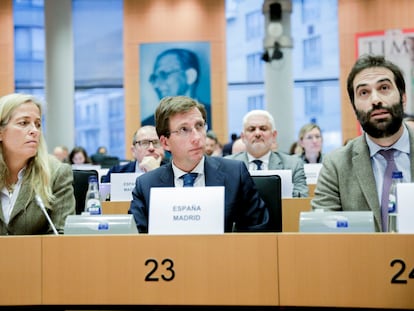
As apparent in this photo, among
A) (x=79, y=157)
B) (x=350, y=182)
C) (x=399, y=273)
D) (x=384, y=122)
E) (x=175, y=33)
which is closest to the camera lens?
(x=399, y=273)

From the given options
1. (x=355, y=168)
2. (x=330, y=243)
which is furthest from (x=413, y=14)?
(x=330, y=243)

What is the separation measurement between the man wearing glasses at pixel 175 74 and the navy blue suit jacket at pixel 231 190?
9.12 metres

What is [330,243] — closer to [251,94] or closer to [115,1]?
[251,94]

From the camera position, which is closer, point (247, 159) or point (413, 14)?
point (247, 159)

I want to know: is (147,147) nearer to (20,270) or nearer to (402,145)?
(402,145)

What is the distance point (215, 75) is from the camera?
12242 millimetres

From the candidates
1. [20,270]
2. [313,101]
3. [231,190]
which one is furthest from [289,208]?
[313,101]

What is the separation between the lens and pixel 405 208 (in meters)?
1.90

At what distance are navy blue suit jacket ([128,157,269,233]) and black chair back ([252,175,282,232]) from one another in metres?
0.30

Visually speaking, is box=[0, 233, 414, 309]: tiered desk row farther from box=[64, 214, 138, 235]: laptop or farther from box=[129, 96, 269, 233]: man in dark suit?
box=[129, 96, 269, 233]: man in dark suit

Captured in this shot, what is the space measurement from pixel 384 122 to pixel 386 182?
0.84 feet

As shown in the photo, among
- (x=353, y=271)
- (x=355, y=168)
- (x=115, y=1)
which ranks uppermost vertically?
(x=115, y=1)

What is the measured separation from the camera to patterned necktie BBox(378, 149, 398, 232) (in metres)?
2.50

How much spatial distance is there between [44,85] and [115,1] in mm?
2305
